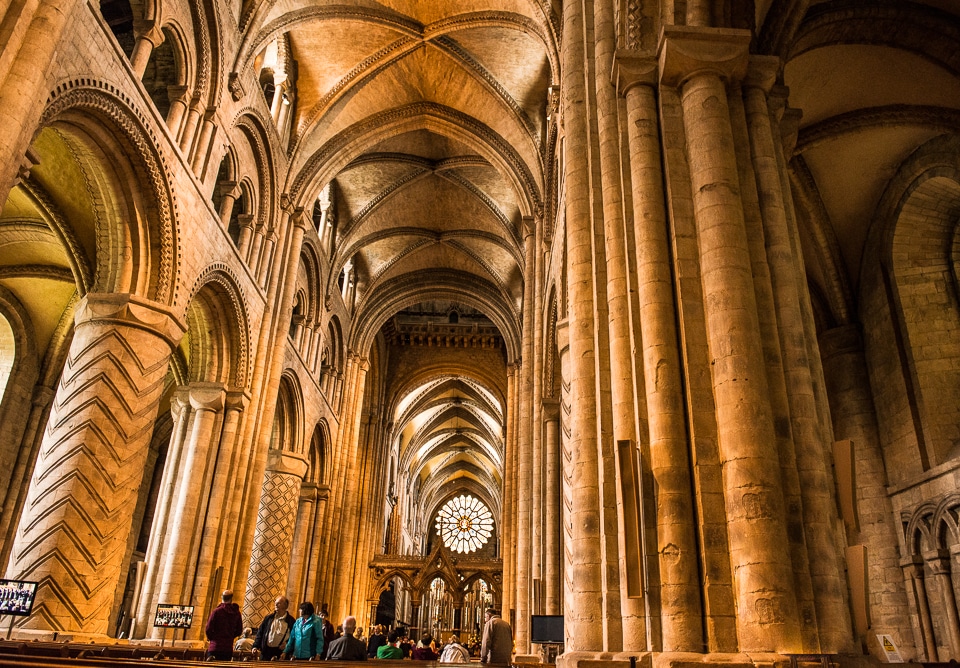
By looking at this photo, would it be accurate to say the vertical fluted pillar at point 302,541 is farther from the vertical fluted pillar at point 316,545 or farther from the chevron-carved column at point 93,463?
the chevron-carved column at point 93,463

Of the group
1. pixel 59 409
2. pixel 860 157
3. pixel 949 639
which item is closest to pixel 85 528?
pixel 59 409

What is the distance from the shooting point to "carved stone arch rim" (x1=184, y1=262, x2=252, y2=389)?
11.8 metres

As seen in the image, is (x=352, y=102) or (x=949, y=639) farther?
(x=352, y=102)

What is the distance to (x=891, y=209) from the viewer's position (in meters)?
12.1

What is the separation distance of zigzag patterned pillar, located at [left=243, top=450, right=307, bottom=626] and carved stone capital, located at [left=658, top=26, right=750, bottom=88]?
12.7 metres

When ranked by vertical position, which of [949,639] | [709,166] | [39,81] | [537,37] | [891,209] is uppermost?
[537,37]

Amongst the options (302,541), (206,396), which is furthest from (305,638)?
(302,541)

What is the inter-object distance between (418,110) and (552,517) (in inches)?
380

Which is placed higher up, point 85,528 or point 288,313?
point 288,313

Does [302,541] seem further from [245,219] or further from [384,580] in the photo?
[245,219]

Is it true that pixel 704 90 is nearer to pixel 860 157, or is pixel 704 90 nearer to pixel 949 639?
pixel 860 157

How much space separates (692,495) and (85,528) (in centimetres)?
673

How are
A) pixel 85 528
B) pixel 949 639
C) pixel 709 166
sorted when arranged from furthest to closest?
pixel 949 639 < pixel 85 528 < pixel 709 166

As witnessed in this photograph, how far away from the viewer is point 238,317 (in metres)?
12.6
